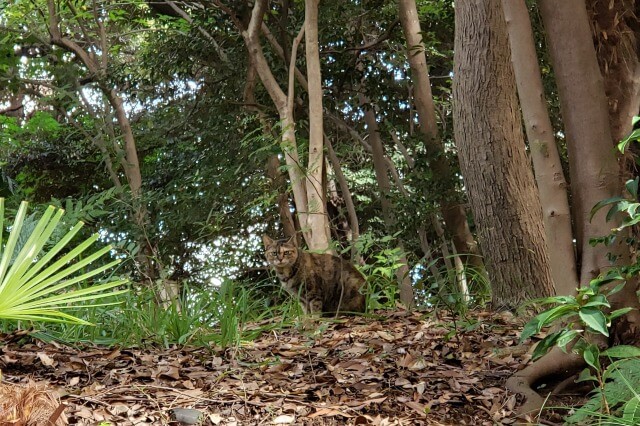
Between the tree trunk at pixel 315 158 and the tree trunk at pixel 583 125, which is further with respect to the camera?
the tree trunk at pixel 315 158

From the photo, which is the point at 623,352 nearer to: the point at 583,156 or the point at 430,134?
the point at 583,156

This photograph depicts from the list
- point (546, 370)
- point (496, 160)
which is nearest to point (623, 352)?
point (546, 370)

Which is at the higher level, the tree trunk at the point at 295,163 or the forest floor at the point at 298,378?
the tree trunk at the point at 295,163

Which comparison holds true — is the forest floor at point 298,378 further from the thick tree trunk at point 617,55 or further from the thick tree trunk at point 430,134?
the thick tree trunk at point 430,134

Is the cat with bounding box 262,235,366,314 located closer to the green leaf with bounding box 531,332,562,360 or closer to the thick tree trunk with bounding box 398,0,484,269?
the thick tree trunk with bounding box 398,0,484,269

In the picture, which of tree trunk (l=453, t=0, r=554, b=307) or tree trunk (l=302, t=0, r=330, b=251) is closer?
tree trunk (l=453, t=0, r=554, b=307)

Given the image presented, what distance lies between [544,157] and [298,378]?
198cm

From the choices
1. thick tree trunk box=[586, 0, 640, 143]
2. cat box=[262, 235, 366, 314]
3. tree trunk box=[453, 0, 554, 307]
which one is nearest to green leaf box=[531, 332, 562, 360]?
thick tree trunk box=[586, 0, 640, 143]

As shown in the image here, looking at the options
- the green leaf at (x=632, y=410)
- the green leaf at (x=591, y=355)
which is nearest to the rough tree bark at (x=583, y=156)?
the green leaf at (x=591, y=355)

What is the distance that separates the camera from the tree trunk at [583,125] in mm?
4152

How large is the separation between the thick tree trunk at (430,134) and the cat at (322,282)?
3017 mm

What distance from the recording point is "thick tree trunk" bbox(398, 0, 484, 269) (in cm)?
941

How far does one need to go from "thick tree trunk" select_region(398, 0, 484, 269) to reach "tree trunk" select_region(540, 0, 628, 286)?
16.4 ft

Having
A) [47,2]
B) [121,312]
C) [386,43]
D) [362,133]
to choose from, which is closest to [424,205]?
[386,43]
